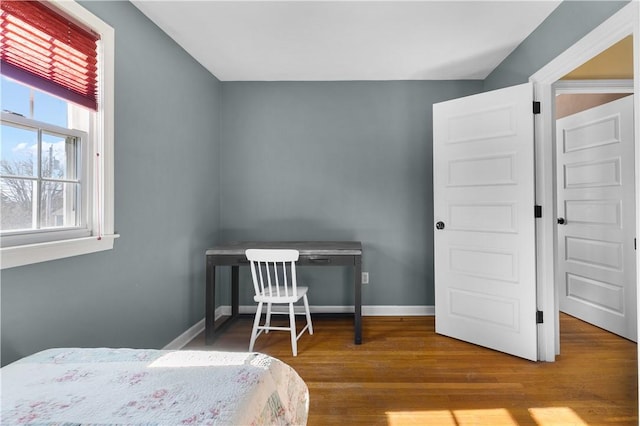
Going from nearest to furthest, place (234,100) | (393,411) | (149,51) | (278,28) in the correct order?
(393,411) → (149,51) → (278,28) → (234,100)

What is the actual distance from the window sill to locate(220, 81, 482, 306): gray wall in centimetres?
152

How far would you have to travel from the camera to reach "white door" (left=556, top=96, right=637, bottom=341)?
2453 millimetres

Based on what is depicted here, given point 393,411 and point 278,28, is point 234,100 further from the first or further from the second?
point 393,411

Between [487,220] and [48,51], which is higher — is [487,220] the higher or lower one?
the lower one

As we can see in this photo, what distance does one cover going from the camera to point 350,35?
7.27 feet

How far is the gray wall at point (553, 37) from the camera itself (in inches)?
62.8

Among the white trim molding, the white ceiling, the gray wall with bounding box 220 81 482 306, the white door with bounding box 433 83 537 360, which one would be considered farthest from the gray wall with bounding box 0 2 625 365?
the white door with bounding box 433 83 537 360

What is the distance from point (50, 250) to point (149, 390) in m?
0.97

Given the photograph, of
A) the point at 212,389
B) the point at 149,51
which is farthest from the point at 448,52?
the point at 212,389

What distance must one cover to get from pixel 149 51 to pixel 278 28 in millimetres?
901

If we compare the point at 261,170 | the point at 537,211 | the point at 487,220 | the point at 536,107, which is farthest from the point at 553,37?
the point at 261,170

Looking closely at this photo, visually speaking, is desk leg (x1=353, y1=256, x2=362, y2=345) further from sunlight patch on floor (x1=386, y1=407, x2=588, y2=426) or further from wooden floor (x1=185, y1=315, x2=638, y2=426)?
sunlight patch on floor (x1=386, y1=407, x2=588, y2=426)

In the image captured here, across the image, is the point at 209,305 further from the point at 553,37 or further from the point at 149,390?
the point at 553,37

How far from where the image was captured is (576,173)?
9.48 ft
